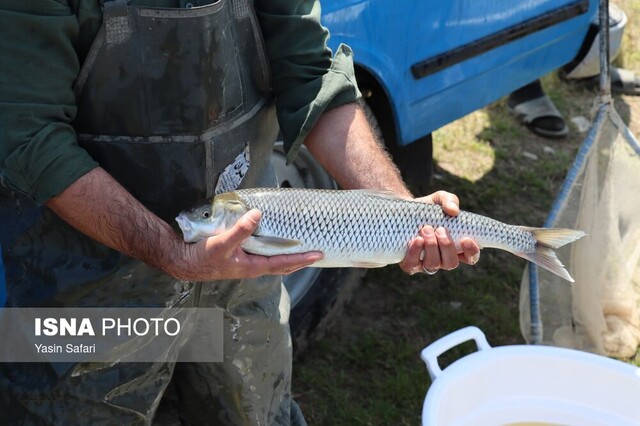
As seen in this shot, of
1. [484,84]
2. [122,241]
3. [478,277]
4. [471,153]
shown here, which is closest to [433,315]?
[478,277]

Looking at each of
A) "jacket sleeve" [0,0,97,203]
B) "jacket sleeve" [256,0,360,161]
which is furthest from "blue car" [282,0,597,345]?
"jacket sleeve" [0,0,97,203]

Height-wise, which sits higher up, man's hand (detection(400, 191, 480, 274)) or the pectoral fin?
the pectoral fin

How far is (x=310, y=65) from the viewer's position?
96.6 inches

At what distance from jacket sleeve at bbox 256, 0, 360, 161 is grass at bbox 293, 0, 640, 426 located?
1.50 m

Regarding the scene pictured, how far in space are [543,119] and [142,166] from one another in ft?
13.3

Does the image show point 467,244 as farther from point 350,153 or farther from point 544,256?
point 350,153

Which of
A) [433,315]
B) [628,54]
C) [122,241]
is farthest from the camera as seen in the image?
[628,54]

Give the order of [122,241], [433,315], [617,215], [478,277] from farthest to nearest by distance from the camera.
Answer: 1. [478,277]
2. [433,315]
3. [617,215]
4. [122,241]

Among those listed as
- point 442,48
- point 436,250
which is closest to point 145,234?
point 436,250

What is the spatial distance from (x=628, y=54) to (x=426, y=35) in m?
3.82

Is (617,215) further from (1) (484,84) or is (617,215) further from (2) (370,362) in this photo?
(2) (370,362)

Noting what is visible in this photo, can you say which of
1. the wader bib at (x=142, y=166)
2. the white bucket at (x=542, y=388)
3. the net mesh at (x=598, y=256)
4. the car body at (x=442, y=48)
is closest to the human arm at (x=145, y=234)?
the wader bib at (x=142, y=166)

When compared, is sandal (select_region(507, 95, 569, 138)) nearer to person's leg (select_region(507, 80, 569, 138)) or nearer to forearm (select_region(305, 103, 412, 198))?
person's leg (select_region(507, 80, 569, 138))

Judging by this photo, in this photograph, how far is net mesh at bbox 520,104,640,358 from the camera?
3686 millimetres
